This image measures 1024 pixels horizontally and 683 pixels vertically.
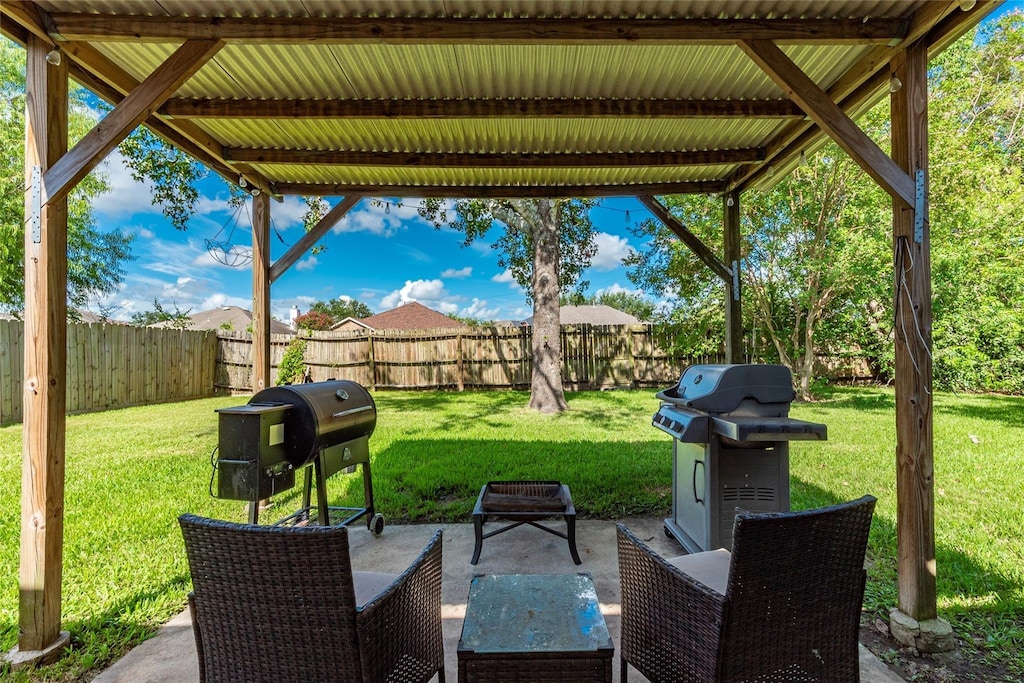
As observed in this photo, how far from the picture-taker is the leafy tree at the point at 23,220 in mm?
8688

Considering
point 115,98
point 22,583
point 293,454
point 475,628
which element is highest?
point 115,98

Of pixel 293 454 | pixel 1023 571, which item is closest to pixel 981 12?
pixel 1023 571

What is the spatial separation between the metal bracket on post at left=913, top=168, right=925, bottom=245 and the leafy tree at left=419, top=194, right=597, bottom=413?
20.1 feet

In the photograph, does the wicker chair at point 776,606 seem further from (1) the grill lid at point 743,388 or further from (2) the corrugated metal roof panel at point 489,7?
(2) the corrugated metal roof panel at point 489,7

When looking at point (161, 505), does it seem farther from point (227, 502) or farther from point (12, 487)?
point (12, 487)

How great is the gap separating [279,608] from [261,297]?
3.66m

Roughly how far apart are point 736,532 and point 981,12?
94.8 inches

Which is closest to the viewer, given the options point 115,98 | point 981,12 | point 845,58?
point 981,12

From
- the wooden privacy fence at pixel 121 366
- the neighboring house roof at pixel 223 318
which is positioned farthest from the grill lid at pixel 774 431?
the neighboring house roof at pixel 223 318

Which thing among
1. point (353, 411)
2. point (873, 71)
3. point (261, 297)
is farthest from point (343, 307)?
point (873, 71)

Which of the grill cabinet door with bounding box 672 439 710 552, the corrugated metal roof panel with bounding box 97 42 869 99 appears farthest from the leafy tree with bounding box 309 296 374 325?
the grill cabinet door with bounding box 672 439 710 552

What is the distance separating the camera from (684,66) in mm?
2832

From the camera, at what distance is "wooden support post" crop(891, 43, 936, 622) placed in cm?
223

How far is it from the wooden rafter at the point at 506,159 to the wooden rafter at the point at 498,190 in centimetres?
56
